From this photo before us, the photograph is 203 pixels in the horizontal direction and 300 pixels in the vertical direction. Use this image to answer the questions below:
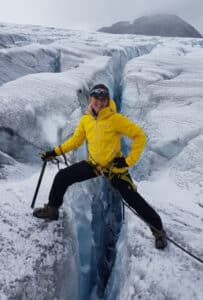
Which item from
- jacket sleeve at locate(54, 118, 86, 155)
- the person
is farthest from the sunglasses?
jacket sleeve at locate(54, 118, 86, 155)

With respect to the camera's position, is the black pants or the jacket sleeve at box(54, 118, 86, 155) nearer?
the black pants

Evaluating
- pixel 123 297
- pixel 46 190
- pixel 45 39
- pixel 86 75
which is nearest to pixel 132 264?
pixel 123 297

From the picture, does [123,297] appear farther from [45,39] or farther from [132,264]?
[45,39]

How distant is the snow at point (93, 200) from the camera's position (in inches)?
128

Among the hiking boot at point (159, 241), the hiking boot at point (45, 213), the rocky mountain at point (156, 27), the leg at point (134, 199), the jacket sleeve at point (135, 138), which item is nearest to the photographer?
the jacket sleeve at point (135, 138)

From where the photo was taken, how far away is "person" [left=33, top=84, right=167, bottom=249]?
320 centimetres

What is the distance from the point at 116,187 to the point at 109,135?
0.54 m

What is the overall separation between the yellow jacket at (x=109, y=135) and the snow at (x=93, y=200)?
1037mm

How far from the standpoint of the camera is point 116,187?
11.0 feet

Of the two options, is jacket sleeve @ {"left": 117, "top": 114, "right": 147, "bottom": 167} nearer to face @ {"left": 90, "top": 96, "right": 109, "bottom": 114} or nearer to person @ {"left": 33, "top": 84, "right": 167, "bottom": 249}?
person @ {"left": 33, "top": 84, "right": 167, "bottom": 249}

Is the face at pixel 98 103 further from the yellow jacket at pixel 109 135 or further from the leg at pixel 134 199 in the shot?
the leg at pixel 134 199

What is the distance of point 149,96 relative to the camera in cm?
1023

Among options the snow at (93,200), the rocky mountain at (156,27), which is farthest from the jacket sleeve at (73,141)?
the rocky mountain at (156,27)

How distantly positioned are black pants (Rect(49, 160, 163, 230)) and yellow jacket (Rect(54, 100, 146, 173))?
0.12 m
